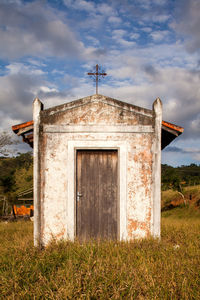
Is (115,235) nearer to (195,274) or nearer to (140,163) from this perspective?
(140,163)

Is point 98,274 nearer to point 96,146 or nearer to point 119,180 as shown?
point 119,180

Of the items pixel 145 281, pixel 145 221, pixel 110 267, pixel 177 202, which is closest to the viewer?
pixel 145 281

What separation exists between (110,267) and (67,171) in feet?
7.87

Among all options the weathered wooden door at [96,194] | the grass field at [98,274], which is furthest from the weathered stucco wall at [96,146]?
the grass field at [98,274]

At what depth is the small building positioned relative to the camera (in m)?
5.34

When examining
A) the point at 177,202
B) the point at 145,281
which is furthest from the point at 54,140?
the point at 177,202

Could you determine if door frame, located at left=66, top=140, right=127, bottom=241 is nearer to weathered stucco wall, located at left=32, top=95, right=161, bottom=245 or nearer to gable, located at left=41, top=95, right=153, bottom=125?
weathered stucco wall, located at left=32, top=95, right=161, bottom=245

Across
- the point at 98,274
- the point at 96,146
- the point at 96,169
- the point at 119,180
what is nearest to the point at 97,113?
the point at 96,146

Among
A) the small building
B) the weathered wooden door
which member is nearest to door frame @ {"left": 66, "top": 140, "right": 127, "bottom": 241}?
the small building

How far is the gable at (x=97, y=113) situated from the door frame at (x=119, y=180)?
0.49 m

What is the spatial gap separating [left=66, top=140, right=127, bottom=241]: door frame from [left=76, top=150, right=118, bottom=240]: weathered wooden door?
12 cm

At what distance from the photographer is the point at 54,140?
5.49 m

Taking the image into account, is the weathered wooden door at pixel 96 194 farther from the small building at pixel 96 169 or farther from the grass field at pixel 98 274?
the grass field at pixel 98 274

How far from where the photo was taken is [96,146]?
546 cm
